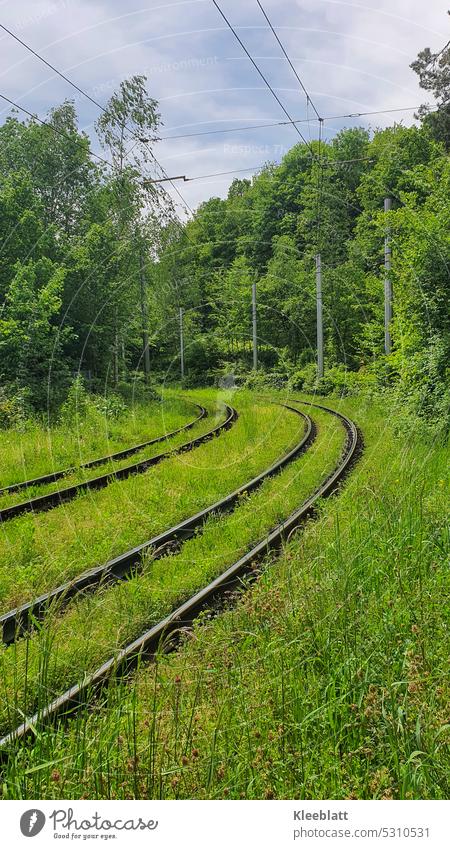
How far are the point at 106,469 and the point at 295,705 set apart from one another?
7.91 meters

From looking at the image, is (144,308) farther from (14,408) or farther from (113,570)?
(113,570)

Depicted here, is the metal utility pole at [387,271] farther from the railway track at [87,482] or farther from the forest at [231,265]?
the railway track at [87,482]

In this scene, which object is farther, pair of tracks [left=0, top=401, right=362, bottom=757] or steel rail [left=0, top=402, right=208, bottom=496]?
steel rail [left=0, top=402, right=208, bottom=496]

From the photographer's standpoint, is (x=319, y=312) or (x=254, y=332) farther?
(x=319, y=312)

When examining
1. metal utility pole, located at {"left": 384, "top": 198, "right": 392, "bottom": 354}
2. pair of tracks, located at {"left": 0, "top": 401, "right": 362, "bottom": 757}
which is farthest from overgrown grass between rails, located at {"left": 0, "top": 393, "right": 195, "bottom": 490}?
metal utility pole, located at {"left": 384, "top": 198, "right": 392, "bottom": 354}

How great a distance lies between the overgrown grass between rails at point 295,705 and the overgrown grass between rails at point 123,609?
46 centimetres

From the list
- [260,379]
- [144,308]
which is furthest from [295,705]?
[144,308]

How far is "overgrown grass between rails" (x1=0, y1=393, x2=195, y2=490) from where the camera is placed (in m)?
10.7

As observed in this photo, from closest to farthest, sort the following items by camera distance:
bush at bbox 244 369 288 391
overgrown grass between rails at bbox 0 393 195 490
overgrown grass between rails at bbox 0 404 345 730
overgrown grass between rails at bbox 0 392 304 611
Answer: overgrown grass between rails at bbox 0 404 345 730 → overgrown grass between rails at bbox 0 392 304 611 → overgrown grass between rails at bbox 0 393 195 490 → bush at bbox 244 369 288 391

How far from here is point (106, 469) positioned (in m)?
10.4

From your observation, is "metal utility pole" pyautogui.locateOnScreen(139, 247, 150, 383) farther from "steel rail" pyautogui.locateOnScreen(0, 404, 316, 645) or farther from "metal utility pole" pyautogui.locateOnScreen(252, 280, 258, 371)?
"steel rail" pyautogui.locateOnScreen(0, 404, 316, 645)

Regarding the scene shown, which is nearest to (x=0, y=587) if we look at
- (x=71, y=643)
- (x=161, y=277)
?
(x=71, y=643)

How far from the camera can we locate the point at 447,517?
546cm
